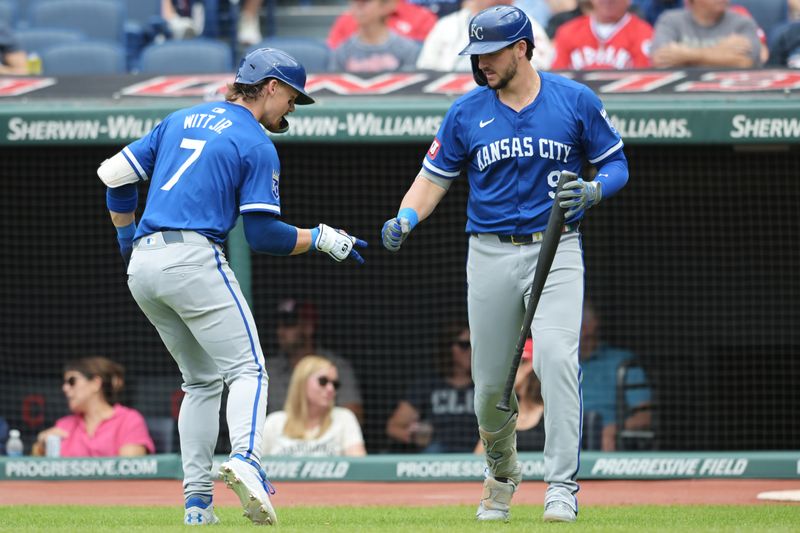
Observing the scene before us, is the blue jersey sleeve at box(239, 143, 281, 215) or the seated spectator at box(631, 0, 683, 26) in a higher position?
the seated spectator at box(631, 0, 683, 26)

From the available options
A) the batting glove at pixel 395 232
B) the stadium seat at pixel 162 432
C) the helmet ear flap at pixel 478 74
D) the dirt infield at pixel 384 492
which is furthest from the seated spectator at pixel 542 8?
the batting glove at pixel 395 232

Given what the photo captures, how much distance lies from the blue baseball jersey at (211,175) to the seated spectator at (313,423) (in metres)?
2.80

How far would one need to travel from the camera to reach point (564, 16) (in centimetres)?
855

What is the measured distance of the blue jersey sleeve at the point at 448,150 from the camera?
186 inches

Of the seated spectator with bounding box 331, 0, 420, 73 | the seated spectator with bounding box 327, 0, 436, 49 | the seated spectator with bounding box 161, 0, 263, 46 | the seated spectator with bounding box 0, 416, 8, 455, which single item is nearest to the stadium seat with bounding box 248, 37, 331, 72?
the seated spectator with bounding box 331, 0, 420, 73

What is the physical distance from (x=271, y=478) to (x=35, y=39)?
4.37 metres

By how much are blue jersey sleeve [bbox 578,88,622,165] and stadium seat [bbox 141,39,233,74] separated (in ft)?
13.8

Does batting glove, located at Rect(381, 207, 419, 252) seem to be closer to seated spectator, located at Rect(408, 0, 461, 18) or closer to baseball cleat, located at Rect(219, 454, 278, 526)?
baseball cleat, located at Rect(219, 454, 278, 526)

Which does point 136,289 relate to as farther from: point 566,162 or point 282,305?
point 282,305

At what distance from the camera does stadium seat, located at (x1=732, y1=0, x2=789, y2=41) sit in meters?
8.77

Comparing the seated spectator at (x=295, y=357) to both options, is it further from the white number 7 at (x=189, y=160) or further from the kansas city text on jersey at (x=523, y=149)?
the white number 7 at (x=189, y=160)

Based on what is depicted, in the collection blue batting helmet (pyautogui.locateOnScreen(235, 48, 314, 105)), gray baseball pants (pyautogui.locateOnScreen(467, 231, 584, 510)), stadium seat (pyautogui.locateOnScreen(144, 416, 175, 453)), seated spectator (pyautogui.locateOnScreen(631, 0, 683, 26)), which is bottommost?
stadium seat (pyautogui.locateOnScreen(144, 416, 175, 453))

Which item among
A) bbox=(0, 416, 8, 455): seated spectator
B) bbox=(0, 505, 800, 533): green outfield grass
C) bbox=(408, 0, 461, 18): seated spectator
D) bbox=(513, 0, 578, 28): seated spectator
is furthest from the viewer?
bbox=(408, 0, 461, 18): seated spectator

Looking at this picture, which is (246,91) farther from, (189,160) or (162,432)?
(162,432)
